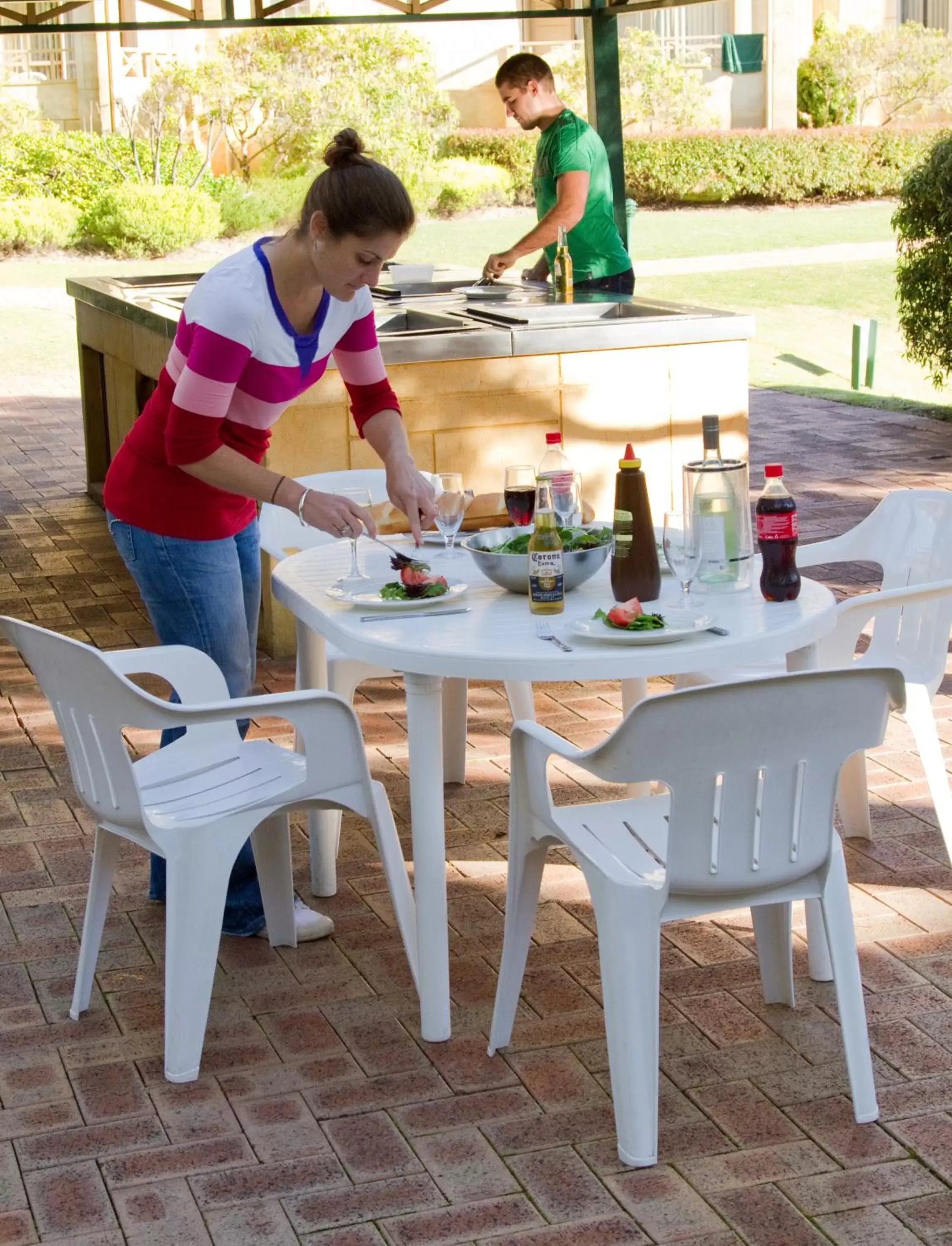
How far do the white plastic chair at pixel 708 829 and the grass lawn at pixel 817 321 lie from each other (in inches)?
346

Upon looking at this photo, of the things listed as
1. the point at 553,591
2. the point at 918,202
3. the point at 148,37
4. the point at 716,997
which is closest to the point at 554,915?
the point at 716,997

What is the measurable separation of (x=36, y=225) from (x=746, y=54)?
14148 mm

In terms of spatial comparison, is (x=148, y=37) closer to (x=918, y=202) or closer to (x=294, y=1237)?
(x=918, y=202)

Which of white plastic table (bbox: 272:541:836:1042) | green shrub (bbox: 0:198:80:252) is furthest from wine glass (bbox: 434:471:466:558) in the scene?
green shrub (bbox: 0:198:80:252)

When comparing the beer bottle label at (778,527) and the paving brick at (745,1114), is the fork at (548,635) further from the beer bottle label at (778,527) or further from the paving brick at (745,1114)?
the paving brick at (745,1114)

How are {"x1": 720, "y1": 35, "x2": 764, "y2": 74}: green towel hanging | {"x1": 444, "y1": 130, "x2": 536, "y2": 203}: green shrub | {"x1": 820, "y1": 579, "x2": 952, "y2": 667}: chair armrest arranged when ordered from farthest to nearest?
1. {"x1": 720, "y1": 35, "x2": 764, "y2": 74}: green towel hanging
2. {"x1": 444, "y1": 130, "x2": 536, "y2": 203}: green shrub
3. {"x1": 820, "y1": 579, "x2": 952, "y2": 667}: chair armrest

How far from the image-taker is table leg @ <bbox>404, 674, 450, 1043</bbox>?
3174mm

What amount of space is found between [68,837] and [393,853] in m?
1.34

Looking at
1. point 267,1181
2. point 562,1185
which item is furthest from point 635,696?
point 267,1181

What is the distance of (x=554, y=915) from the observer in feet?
12.7

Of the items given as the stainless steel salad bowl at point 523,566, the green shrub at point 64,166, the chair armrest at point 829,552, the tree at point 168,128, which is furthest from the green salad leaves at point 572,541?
the tree at point 168,128

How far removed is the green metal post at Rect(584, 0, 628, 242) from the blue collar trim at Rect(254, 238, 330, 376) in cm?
531

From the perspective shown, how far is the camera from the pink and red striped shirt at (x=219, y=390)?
3.26 meters

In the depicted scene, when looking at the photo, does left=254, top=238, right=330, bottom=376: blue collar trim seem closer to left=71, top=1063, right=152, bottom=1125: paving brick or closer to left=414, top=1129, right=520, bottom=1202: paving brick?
left=71, top=1063, right=152, bottom=1125: paving brick
